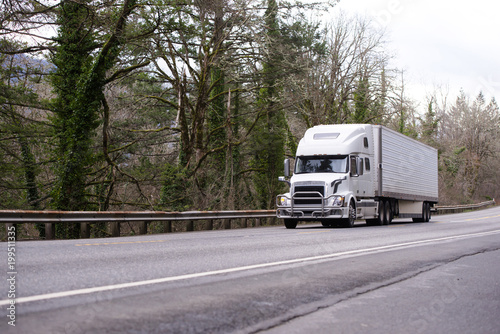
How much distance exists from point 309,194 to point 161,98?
11.6m

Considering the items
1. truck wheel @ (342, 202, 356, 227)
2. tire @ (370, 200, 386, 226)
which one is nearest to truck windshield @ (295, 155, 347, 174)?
truck wheel @ (342, 202, 356, 227)

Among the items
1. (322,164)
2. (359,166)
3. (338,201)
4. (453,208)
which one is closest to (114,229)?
(338,201)

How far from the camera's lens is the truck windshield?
20.2m

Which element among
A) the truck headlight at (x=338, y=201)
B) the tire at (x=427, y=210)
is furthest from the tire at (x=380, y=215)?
the tire at (x=427, y=210)

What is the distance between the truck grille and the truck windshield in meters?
0.95

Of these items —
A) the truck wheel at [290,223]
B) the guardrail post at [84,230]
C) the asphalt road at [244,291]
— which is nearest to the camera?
the asphalt road at [244,291]

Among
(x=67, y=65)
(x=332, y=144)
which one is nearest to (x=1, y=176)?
(x=67, y=65)

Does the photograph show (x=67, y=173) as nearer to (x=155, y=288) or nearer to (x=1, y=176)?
(x=1, y=176)

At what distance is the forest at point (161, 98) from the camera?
20.9 metres

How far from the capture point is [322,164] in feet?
67.0

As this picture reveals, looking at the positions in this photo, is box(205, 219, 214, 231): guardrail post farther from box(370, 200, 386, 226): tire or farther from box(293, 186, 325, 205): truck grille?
box(370, 200, 386, 226): tire

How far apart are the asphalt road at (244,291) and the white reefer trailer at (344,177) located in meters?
9.68

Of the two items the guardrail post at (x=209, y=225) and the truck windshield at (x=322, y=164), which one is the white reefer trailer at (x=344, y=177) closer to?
the truck windshield at (x=322, y=164)

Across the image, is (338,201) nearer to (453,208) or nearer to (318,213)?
(318,213)
